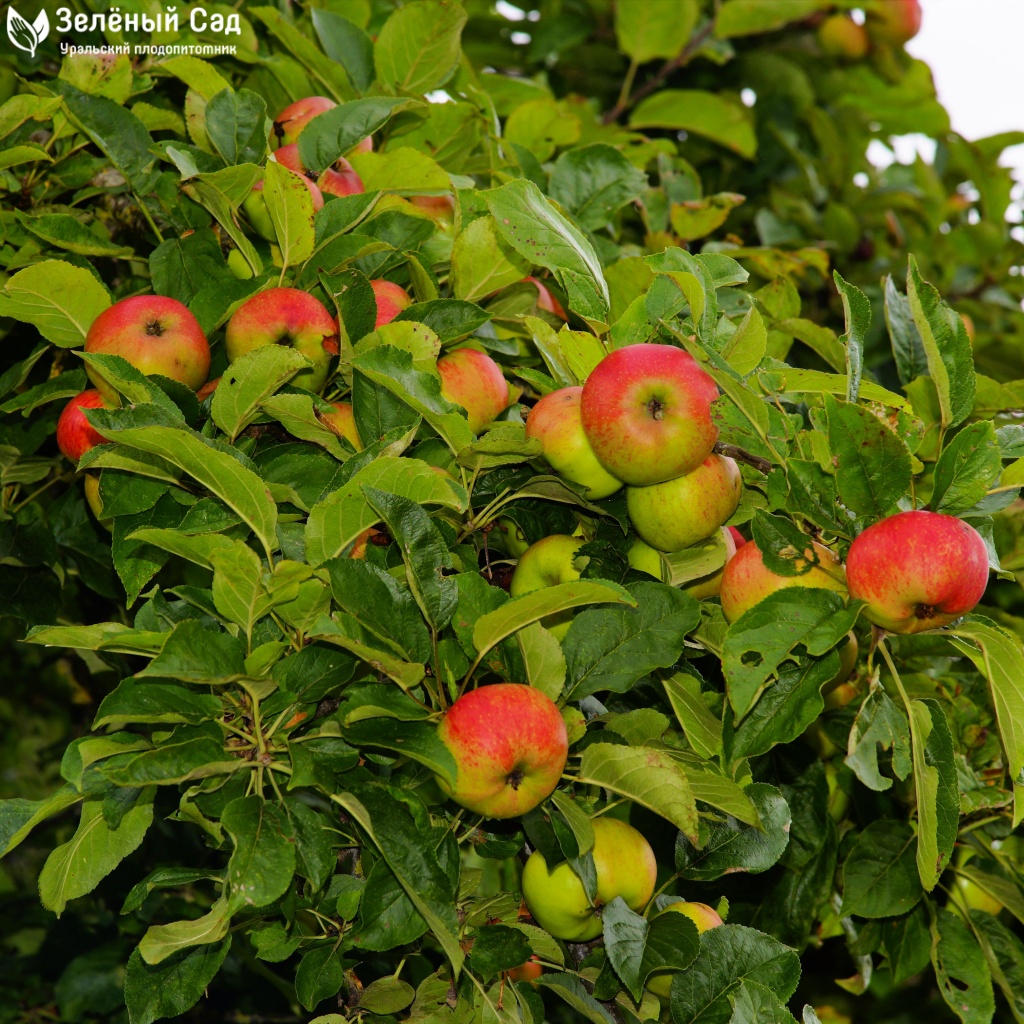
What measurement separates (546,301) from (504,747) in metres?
0.87

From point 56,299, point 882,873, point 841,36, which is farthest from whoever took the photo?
point 841,36

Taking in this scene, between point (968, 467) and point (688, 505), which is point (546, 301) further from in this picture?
point (968, 467)

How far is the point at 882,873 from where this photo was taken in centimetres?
163

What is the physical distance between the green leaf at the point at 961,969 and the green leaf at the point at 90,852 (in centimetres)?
→ 122

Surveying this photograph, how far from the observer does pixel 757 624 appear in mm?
1126

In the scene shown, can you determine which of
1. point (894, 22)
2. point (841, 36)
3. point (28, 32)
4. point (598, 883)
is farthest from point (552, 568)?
point (894, 22)

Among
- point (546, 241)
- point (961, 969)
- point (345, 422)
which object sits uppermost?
point (546, 241)

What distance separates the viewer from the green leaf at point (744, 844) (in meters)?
1.31

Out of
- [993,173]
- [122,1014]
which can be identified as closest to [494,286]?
[122,1014]

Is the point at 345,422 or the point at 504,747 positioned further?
the point at 345,422

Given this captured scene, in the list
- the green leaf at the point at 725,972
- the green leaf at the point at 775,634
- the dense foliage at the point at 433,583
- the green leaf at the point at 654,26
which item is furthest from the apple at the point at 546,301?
the green leaf at the point at 654,26

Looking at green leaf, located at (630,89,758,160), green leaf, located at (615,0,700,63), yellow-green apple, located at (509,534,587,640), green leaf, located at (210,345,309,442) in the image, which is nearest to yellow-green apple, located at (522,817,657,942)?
yellow-green apple, located at (509,534,587,640)

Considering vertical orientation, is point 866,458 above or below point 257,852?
above

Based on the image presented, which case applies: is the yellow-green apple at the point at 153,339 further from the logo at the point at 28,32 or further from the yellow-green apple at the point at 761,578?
the logo at the point at 28,32
